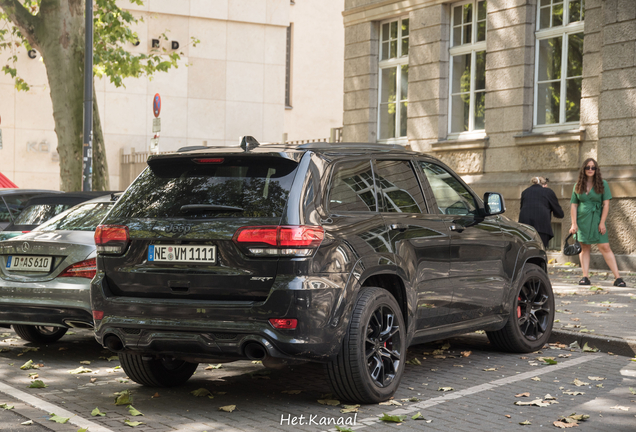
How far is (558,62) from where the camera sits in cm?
1627

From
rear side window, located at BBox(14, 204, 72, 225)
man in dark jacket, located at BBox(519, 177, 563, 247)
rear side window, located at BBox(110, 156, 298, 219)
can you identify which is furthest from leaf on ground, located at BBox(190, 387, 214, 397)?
man in dark jacket, located at BBox(519, 177, 563, 247)

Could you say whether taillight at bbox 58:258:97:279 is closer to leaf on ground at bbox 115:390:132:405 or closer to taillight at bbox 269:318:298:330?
leaf on ground at bbox 115:390:132:405

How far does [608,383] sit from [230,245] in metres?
3.18

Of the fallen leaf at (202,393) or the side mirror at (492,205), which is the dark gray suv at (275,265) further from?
the side mirror at (492,205)

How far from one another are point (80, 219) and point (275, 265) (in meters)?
3.53

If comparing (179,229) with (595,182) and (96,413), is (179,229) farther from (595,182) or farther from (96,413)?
(595,182)

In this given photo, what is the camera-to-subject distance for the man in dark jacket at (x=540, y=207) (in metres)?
13.5

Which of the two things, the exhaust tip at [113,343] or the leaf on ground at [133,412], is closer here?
the leaf on ground at [133,412]

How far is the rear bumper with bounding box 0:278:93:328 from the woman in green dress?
7.90 metres

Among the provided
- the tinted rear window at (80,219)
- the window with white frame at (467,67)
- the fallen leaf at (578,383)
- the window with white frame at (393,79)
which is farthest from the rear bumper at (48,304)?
the window with white frame at (393,79)

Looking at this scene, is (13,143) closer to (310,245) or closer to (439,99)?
(439,99)

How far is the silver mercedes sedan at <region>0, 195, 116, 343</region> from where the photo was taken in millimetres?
7230

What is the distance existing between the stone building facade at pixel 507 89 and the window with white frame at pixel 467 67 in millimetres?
24

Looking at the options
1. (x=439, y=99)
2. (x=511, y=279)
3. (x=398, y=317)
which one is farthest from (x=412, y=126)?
(x=398, y=317)
